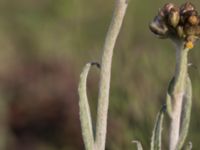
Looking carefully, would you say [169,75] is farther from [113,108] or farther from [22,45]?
[22,45]

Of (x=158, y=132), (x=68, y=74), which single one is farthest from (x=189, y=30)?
(x=68, y=74)

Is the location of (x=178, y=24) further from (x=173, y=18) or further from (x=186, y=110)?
(x=186, y=110)

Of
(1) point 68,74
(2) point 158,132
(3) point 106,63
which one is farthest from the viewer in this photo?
(1) point 68,74

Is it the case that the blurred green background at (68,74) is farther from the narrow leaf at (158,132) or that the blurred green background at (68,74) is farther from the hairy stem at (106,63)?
the hairy stem at (106,63)

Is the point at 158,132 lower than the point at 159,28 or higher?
lower

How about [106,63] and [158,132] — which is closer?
[106,63]

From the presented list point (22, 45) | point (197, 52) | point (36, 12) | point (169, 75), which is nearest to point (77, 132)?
point (169, 75)

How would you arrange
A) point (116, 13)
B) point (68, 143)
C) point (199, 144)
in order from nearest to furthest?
1. point (116, 13)
2. point (199, 144)
3. point (68, 143)

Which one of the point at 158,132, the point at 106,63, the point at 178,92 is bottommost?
the point at 158,132

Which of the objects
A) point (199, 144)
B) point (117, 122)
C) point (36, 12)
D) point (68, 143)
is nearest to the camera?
point (199, 144)
